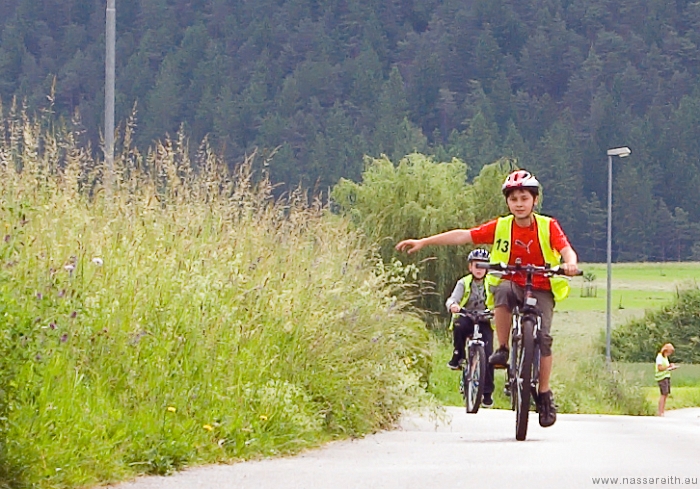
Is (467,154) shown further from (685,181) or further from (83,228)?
(83,228)

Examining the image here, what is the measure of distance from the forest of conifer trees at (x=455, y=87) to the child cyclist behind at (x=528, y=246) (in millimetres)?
80200

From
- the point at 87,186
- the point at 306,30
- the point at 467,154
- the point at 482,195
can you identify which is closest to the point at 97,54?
the point at 482,195

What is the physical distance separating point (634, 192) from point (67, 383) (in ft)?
414

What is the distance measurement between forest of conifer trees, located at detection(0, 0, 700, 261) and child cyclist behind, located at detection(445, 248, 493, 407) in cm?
7521

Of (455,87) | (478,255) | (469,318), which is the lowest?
(469,318)

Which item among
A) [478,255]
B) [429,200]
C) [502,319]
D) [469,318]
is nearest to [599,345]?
[429,200]

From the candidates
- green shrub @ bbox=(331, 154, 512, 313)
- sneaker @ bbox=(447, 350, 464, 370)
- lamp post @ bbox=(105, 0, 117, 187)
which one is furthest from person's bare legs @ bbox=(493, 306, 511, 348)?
green shrub @ bbox=(331, 154, 512, 313)

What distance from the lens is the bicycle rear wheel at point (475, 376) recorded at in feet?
49.9

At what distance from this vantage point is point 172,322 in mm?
10703

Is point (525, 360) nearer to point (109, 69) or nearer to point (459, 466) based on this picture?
point (459, 466)

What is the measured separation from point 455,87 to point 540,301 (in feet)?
449

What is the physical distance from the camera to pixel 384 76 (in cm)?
14250

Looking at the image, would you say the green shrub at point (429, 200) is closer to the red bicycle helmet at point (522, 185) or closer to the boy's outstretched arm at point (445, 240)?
the boy's outstretched arm at point (445, 240)

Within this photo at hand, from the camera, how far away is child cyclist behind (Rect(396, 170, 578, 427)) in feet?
36.3
